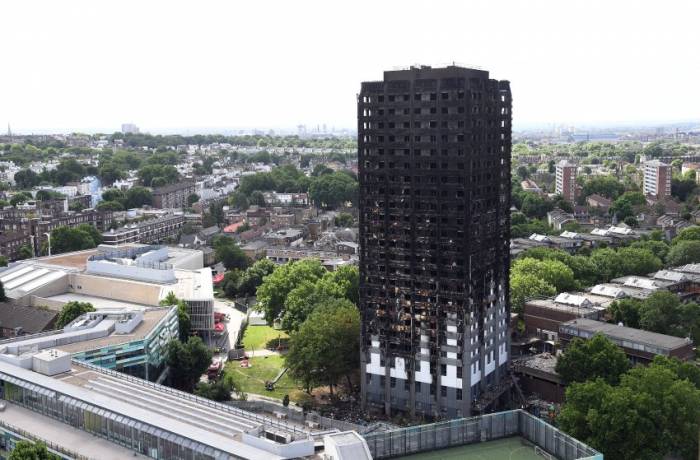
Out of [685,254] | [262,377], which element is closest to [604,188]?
[685,254]

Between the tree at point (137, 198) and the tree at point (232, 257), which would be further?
the tree at point (137, 198)

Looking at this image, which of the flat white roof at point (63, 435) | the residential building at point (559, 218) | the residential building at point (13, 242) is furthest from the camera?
the residential building at point (559, 218)

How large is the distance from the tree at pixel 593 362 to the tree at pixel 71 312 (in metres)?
39.1

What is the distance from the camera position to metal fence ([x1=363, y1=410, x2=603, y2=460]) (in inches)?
1218

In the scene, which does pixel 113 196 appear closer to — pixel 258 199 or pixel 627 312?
pixel 258 199

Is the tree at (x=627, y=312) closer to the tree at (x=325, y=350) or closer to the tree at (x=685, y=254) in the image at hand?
the tree at (x=325, y=350)

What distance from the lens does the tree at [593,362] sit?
162 feet

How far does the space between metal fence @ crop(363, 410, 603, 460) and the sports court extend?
0.29 meters

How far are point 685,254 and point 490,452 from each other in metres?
63.8

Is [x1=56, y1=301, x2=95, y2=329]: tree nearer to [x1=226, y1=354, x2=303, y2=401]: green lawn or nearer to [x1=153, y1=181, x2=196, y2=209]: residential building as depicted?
[x1=226, y1=354, x2=303, y2=401]: green lawn

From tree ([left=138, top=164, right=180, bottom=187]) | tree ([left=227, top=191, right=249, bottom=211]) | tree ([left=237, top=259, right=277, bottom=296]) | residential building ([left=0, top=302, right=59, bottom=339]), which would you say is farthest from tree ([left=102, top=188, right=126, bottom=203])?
residential building ([left=0, top=302, right=59, bottom=339])

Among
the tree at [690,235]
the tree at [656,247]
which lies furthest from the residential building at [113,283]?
the tree at [690,235]

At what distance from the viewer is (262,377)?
59.8 meters

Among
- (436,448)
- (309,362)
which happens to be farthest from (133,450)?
(309,362)
